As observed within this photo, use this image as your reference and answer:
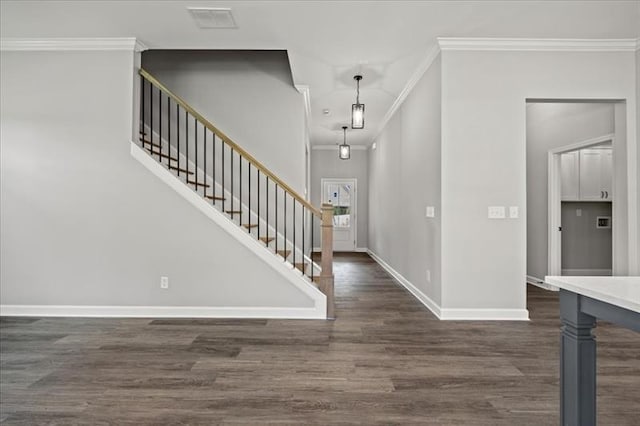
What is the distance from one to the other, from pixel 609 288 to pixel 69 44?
16.9ft

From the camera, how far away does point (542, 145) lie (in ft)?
19.3

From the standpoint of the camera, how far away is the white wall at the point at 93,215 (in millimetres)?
4066

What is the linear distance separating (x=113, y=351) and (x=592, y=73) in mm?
5418

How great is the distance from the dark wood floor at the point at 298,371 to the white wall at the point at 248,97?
2669 millimetres

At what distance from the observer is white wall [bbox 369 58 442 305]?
421 centimetres

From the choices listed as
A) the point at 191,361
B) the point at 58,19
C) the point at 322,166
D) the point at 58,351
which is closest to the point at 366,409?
the point at 191,361

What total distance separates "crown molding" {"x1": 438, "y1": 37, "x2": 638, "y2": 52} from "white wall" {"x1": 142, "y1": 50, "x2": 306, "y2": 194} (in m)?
2.38

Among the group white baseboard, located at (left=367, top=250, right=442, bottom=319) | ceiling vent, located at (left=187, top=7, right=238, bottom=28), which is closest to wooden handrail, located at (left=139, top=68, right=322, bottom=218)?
ceiling vent, located at (left=187, top=7, right=238, bottom=28)

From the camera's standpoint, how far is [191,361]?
284cm

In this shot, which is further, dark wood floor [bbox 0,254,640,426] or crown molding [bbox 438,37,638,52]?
crown molding [bbox 438,37,638,52]

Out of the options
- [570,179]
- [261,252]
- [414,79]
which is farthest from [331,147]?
[261,252]

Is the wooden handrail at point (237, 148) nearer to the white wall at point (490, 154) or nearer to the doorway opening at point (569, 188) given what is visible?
the white wall at point (490, 154)

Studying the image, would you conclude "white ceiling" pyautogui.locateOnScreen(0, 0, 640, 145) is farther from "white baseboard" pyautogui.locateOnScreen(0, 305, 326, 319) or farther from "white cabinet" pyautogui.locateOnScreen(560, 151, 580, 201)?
"white baseboard" pyautogui.locateOnScreen(0, 305, 326, 319)

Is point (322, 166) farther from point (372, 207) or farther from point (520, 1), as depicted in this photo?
point (520, 1)
